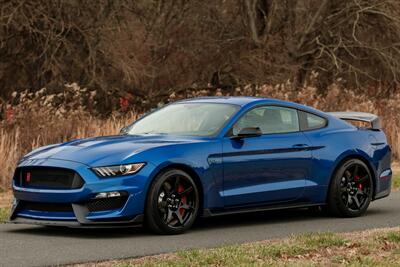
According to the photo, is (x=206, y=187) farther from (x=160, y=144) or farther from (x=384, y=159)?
(x=384, y=159)

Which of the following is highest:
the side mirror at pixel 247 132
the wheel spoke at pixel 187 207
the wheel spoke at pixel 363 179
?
the side mirror at pixel 247 132

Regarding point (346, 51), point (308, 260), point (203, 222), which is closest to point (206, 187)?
point (203, 222)

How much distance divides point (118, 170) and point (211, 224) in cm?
184

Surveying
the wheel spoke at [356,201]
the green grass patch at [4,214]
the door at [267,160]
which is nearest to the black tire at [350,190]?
the wheel spoke at [356,201]

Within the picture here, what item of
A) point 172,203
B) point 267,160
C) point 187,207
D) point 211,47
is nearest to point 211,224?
point 267,160

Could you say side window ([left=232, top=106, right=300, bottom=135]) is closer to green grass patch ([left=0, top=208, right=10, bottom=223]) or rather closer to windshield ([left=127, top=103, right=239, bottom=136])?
windshield ([left=127, top=103, right=239, bottom=136])

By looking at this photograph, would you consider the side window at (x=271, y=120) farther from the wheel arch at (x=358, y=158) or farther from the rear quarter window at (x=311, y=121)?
the wheel arch at (x=358, y=158)

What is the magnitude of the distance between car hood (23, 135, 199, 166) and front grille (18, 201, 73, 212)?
17.8 inches

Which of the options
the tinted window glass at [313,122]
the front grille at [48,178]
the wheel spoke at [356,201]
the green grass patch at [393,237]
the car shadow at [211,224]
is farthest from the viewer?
the wheel spoke at [356,201]

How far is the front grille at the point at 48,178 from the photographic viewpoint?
10000mm

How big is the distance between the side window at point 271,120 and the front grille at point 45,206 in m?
2.08

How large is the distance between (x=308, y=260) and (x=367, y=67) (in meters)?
23.1

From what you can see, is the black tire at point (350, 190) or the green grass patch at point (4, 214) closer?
the green grass patch at point (4, 214)

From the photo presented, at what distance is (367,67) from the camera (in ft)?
102
